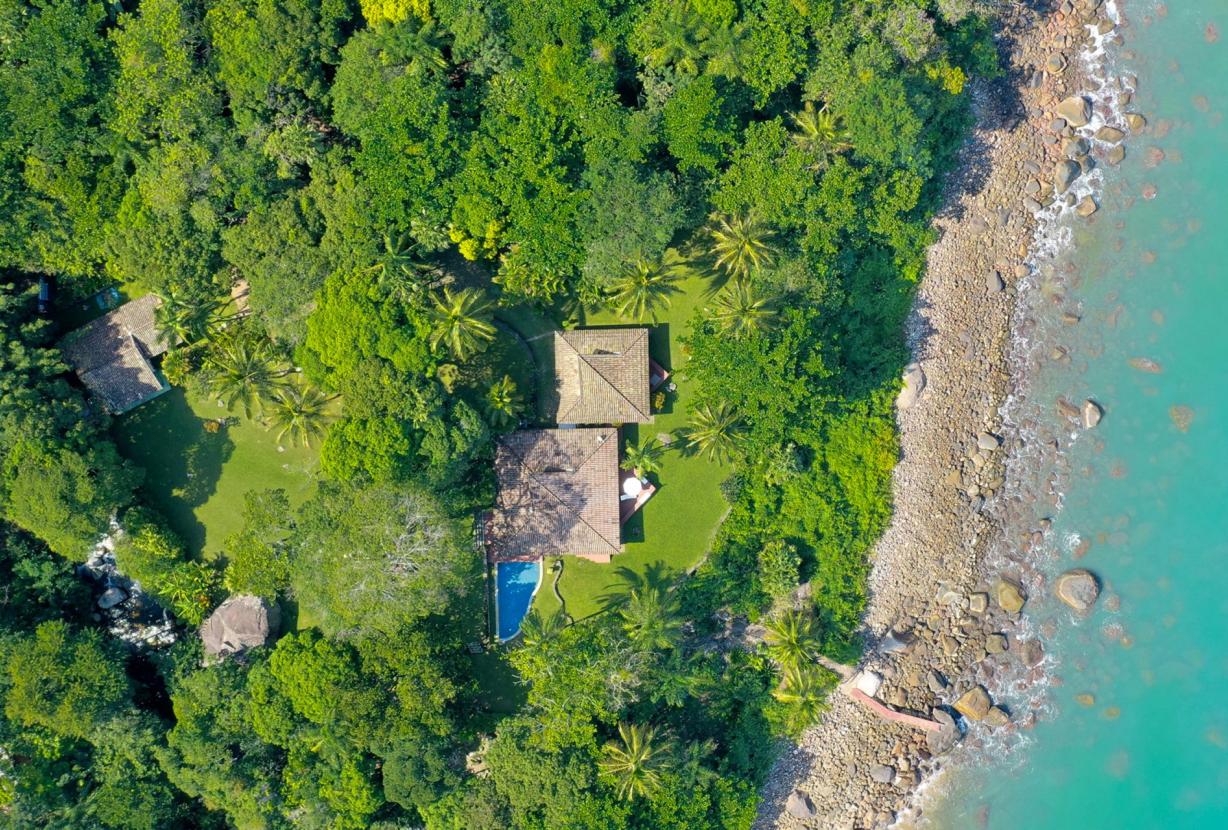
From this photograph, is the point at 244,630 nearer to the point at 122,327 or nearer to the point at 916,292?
the point at 122,327

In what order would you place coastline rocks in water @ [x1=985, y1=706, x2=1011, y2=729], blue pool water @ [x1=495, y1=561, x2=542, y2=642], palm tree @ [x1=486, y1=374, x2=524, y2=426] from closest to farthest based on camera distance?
palm tree @ [x1=486, y1=374, x2=524, y2=426], blue pool water @ [x1=495, y1=561, x2=542, y2=642], coastline rocks in water @ [x1=985, y1=706, x2=1011, y2=729]

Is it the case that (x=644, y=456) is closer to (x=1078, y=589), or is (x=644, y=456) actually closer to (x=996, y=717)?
(x=996, y=717)

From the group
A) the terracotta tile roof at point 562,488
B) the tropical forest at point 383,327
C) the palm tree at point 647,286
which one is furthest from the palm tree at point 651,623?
the palm tree at point 647,286

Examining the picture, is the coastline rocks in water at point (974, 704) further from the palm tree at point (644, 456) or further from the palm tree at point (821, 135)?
the palm tree at point (821, 135)

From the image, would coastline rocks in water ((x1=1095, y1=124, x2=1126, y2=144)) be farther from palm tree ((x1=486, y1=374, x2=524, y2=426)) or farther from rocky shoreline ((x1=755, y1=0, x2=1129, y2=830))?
palm tree ((x1=486, y1=374, x2=524, y2=426))

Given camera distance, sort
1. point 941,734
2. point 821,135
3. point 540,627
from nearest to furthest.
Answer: point 821,135
point 540,627
point 941,734

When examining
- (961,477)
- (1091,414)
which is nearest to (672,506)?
(961,477)

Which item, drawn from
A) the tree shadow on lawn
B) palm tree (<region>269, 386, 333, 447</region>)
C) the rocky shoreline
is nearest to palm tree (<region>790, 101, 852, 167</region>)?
the rocky shoreline
